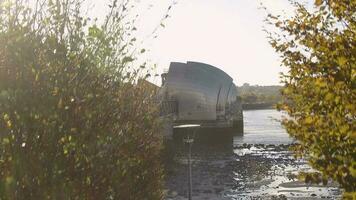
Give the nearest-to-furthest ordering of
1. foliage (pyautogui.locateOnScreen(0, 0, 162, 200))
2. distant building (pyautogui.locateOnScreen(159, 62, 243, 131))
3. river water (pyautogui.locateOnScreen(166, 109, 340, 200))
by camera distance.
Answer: foliage (pyautogui.locateOnScreen(0, 0, 162, 200))
river water (pyautogui.locateOnScreen(166, 109, 340, 200))
distant building (pyautogui.locateOnScreen(159, 62, 243, 131))

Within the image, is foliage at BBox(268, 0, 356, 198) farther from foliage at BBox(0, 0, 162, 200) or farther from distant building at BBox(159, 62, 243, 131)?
distant building at BBox(159, 62, 243, 131)

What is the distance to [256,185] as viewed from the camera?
103 feet

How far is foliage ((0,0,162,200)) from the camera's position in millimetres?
3338

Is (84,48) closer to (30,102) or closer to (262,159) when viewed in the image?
(30,102)

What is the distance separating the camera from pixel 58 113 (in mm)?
3578

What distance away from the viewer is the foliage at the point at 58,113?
3.34 m

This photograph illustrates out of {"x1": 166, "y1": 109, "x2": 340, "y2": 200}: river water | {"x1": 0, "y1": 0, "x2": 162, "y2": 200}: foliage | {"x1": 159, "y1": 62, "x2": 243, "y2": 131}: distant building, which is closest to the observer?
{"x1": 0, "y1": 0, "x2": 162, "y2": 200}: foliage

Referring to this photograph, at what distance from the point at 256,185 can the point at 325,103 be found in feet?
91.9

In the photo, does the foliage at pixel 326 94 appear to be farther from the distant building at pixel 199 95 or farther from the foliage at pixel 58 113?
the distant building at pixel 199 95

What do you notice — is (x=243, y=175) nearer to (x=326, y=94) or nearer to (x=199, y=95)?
(x=326, y=94)

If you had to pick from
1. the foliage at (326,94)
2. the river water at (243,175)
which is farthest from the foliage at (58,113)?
the river water at (243,175)

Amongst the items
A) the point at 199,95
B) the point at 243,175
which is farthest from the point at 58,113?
the point at 199,95

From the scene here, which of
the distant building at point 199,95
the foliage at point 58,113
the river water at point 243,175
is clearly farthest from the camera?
the distant building at point 199,95

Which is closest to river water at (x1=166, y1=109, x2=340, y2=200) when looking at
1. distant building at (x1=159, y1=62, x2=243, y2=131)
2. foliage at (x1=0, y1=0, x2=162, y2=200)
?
foliage at (x1=0, y1=0, x2=162, y2=200)
